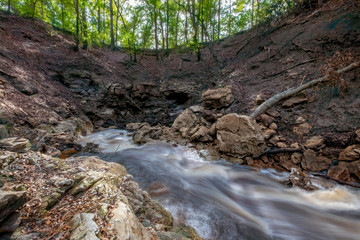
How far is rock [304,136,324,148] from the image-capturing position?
182 inches

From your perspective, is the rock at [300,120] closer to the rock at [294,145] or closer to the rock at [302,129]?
the rock at [302,129]

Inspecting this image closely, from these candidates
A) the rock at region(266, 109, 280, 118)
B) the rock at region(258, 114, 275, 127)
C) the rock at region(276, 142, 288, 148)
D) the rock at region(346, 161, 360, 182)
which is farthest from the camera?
the rock at region(266, 109, 280, 118)

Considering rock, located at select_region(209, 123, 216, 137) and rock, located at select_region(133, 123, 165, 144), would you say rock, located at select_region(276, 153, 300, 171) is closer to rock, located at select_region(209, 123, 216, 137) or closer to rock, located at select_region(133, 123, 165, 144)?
rock, located at select_region(209, 123, 216, 137)

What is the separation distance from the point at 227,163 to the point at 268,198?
1613 mm

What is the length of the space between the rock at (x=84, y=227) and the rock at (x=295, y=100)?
6.85 m

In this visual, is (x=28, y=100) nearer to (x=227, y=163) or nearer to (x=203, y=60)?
(x=227, y=163)

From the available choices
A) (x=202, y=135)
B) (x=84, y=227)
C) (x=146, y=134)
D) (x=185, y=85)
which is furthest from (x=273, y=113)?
(x=185, y=85)

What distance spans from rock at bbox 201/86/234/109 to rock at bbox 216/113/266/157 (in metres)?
2.28

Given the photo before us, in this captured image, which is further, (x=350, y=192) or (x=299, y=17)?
(x=299, y=17)

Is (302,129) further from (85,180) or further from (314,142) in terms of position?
(85,180)

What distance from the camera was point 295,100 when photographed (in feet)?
19.7

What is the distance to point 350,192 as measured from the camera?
142 inches

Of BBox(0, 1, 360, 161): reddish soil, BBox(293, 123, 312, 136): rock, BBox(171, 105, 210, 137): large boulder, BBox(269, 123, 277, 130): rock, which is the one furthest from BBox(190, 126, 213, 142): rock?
BBox(293, 123, 312, 136): rock

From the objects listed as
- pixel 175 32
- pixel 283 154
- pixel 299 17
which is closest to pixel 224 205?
pixel 283 154
